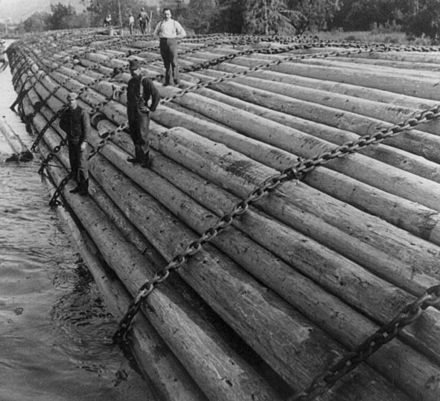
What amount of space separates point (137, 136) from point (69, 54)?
538 inches

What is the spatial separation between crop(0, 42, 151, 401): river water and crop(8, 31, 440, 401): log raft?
51cm

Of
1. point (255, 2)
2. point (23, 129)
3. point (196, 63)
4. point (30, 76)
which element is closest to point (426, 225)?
point (196, 63)

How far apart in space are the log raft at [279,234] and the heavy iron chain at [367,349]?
0.55ft

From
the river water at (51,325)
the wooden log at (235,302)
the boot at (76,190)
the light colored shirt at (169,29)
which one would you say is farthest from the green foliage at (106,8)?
the wooden log at (235,302)

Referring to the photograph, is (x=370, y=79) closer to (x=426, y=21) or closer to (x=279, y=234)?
(x=279, y=234)

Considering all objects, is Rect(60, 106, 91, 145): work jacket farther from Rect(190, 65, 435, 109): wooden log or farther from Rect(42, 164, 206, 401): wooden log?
Rect(190, 65, 435, 109): wooden log

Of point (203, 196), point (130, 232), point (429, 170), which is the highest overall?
point (429, 170)

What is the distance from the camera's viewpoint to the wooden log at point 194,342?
13.6 ft

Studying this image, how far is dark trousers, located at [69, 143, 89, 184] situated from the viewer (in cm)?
877

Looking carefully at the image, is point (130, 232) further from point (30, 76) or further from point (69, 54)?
point (30, 76)

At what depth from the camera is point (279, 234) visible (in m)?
5.09

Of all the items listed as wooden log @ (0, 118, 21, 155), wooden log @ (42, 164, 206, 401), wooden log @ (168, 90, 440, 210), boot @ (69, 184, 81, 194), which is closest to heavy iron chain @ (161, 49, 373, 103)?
wooden log @ (168, 90, 440, 210)

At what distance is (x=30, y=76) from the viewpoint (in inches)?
867

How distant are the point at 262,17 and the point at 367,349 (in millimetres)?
37922
